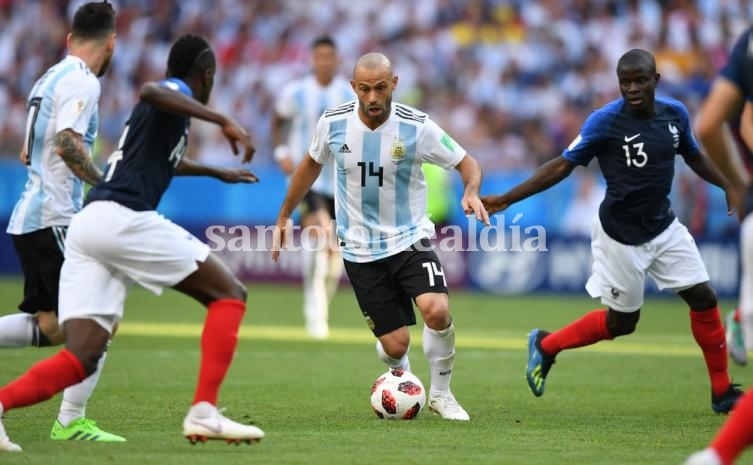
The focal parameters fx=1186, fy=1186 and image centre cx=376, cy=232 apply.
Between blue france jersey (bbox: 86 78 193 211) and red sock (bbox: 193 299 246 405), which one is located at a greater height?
blue france jersey (bbox: 86 78 193 211)

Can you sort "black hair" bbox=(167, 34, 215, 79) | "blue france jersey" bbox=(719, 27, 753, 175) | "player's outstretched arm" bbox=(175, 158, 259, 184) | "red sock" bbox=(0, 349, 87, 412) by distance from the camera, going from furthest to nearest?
"player's outstretched arm" bbox=(175, 158, 259, 184) < "black hair" bbox=(167, 34, 215, 79) < "red sock" bbox=(0, 349, 87, 412) < "blue france jersey" bbox=(719, 27, 753, 175)

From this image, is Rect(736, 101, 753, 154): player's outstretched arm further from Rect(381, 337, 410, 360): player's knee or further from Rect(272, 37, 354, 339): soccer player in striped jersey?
Rect(272, 37, 354, 339): soccer player in striped jersey

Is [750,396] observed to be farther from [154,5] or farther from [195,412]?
[154,5]

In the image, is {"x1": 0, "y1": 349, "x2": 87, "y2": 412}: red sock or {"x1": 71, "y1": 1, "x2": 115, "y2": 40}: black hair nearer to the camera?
{"x1": 0, "y1": 349, "x2": 87, "y2": 412}: red sock

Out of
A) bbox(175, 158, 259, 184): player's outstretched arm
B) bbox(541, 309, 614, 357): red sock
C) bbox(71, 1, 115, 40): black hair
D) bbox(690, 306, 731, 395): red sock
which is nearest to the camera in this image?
bbox(71, 1, 115, 40): black hair

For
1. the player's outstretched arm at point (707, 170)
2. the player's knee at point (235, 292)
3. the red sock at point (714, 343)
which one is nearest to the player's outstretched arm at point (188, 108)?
the player's knee at point (235, 292)

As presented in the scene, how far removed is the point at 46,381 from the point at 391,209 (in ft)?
9.31

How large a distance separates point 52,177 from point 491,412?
341cm

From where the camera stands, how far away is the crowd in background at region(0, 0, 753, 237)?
22125 millimetres

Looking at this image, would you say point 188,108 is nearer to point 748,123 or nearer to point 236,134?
point 236,134

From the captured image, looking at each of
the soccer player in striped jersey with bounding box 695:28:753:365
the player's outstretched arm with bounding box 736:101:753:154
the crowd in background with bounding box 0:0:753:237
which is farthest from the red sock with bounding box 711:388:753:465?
the crowd in background with bounding box 0:0:753:237

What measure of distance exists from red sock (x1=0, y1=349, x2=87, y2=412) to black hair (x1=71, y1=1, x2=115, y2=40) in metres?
2.09

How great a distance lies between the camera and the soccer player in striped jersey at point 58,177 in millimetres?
6938

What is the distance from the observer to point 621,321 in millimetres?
8578
